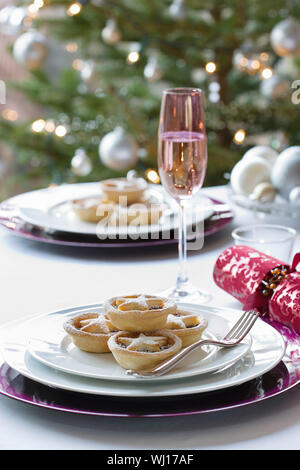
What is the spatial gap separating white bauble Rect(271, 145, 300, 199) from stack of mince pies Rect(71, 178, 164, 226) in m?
0.23

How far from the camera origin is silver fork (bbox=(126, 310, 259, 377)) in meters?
0.65

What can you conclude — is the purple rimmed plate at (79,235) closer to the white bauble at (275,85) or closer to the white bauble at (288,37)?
the white bauble at (288,37)

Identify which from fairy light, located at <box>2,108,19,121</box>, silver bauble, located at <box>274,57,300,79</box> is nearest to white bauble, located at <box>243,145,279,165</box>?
silver bauble, located at <box>274,57,300,79</box>

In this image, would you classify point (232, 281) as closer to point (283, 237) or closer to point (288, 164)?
point (283, 237)

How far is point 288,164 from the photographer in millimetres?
1372

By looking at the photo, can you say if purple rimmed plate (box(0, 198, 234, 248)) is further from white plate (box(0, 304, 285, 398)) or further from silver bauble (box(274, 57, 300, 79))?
silver bauble (box(274, 57, 300, 79))

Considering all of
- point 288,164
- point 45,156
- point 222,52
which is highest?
point 222,52

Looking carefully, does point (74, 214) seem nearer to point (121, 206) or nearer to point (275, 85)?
point (121, 206)

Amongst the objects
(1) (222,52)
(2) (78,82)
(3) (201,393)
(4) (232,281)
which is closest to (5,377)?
(3) (201,393)

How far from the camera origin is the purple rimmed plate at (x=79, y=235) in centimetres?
119

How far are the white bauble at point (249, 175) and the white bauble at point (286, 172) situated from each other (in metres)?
0.02

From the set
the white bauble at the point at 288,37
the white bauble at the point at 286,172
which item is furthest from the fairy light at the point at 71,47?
the white bauble at the point at 286,172

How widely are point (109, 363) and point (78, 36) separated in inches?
95.7

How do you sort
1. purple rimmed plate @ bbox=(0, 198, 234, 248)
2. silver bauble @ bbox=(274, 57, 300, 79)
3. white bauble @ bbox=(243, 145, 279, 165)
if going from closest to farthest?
purple rimmed plate @ bbox=(0, 198, 234, 248) < white bauble @ bbox=(243, 145, 279, 165) < silver bauble @ bbox=(274, 57, 300, 79)
